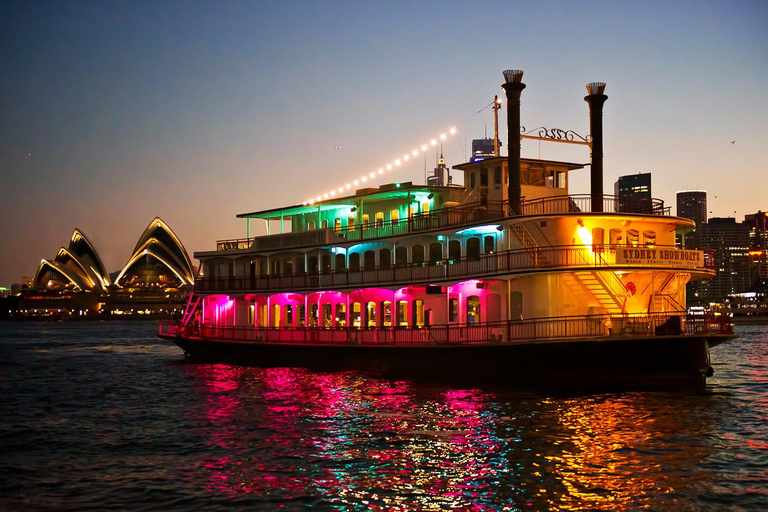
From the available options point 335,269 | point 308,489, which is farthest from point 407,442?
point 335,269

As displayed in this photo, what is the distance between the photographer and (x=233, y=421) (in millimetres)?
23484

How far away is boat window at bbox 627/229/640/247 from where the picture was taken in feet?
95.9

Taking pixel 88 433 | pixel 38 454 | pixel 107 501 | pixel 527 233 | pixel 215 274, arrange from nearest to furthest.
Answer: pixel 107 501 → pixel 38 454 → pixel 88 433 → pixel 527 233 → pixel 215 274

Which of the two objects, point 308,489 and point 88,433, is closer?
point 308,489

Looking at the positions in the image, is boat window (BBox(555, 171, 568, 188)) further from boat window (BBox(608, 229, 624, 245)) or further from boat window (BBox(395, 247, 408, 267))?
boat window (BBox(395, 247, 408, 267))

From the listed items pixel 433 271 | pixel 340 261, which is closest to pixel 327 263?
pixel 340 261

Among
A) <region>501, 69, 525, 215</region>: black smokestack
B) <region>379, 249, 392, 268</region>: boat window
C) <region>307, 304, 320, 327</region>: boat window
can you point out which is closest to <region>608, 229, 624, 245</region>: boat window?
<region>501, 69, 525, 215</region>: black smokestack

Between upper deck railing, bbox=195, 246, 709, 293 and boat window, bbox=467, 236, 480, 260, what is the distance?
0.33m

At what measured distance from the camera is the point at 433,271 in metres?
32.9

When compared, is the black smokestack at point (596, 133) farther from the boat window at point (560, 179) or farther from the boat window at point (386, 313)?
the boat window at point (386, 313)

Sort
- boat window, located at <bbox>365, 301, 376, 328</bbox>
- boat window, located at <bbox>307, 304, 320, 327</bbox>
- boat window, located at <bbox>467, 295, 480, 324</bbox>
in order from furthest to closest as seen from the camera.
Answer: boat window, located at <bbox>307, 304, 320, 327</bbox> → boat window, located at <bbox>365, 301, 376, 328</bbox> → boat window, located at <bbox>467, 295, 480, 324</bbox>

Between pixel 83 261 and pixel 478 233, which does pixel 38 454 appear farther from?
pixel 83 261

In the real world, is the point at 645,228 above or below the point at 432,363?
above

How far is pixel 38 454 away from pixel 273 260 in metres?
23.6
